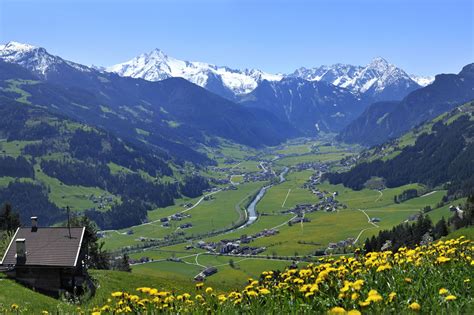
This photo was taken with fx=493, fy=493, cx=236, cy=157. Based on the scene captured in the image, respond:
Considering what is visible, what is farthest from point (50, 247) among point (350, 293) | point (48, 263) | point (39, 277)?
point (350, 293)

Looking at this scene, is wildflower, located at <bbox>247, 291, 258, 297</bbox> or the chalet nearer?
wildflower, located at <bbox>247, 291, 258, 297</bbox>

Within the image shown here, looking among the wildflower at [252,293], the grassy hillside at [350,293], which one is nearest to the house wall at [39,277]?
the grassy hillside at [350,293]

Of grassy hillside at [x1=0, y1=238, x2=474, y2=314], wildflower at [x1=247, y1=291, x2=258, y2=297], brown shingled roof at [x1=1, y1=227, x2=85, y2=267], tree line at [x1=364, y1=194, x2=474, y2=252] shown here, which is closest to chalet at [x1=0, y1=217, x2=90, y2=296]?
brown shingled roof at [x1=1, y1=227, x2=85, y2=267]

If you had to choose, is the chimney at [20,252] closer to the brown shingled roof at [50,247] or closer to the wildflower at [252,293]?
the brown shingled roof at [50,247]

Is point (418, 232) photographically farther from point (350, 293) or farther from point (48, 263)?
point (350, 293)

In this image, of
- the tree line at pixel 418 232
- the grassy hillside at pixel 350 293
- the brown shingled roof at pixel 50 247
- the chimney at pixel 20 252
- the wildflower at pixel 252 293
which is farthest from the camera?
the tree line at pixel 418 232

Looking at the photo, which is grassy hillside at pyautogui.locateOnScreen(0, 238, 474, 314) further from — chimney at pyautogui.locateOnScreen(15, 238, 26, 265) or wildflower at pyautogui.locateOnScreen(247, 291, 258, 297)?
chimney at pyautogui.locateOnScreen(15, 238, 26, 265)

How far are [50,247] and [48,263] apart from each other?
1795 millimetres

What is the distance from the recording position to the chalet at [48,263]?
4559 centimetres

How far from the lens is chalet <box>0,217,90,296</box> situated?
4559 cm

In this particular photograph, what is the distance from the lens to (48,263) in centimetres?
4578

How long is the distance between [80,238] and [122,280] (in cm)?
1137

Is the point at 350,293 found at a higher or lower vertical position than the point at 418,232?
higher

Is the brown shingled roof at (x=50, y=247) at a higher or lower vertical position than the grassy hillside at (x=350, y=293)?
lower
